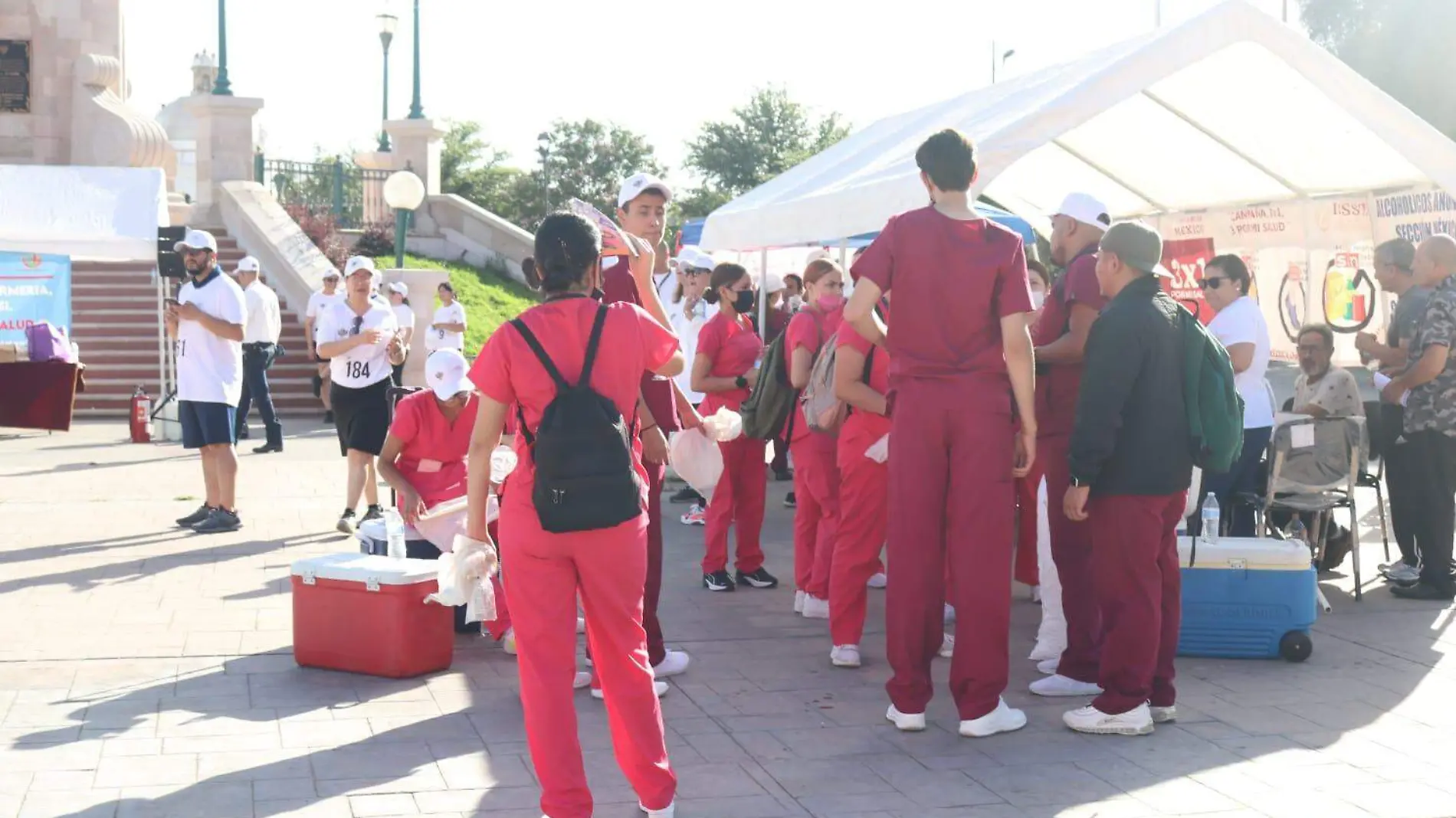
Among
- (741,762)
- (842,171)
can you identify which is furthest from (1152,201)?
(741,762)

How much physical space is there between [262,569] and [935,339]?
501 centimetres

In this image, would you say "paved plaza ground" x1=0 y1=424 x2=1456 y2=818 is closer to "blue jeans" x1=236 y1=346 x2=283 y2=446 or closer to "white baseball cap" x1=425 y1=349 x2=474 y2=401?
"white baseball cap" x1=425 y1=349 x2=474 y2=401

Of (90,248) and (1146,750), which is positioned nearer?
(1146,750)

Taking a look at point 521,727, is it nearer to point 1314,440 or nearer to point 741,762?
point 741,762

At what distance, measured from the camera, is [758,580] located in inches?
344

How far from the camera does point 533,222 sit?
51.5 metres

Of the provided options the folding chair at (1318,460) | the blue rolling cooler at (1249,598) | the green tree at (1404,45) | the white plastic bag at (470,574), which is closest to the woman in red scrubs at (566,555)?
the white plastic bag at (470,574)

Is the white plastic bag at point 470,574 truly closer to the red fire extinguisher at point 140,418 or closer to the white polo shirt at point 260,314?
the white polo shirt at point 260,314

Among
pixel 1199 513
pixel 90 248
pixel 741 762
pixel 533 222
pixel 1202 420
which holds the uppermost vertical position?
pixel 533 222

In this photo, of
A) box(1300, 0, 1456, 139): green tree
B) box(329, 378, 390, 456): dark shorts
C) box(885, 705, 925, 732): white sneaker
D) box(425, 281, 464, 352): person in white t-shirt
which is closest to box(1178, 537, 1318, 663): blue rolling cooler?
box(885, 705, 925, 732): white sneaker

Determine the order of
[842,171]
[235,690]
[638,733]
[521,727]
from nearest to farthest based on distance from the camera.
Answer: [638,733] → [521,727] → [235,690] → [842,171]

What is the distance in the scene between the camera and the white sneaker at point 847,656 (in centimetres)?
674

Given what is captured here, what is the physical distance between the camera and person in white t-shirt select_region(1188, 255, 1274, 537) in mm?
7766

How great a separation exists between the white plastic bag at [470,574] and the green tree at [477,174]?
50840 mm
